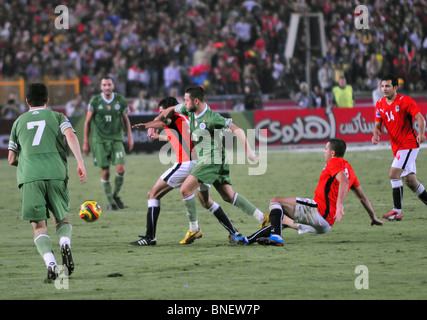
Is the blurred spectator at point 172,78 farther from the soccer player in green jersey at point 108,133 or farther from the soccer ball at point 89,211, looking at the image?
the soccer ball at point 89,211

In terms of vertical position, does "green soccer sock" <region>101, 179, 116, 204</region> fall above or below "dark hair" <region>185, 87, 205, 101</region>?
below

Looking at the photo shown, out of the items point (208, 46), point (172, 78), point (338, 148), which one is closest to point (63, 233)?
point (338, 148)

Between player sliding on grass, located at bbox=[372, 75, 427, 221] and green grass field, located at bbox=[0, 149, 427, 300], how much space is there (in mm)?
433

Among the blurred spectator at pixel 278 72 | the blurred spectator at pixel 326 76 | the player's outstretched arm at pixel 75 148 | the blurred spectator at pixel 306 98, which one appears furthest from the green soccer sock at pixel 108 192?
the blurred spectator at pixel 278 72

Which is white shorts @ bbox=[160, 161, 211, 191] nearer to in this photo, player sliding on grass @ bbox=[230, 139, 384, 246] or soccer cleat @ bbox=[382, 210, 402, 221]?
player sliding on grass @ bbox=[230, 139, 384, 246]

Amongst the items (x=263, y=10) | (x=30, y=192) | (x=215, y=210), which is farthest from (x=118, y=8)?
(x=30, y=192)

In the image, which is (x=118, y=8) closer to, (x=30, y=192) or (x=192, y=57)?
(x=192, y=57)

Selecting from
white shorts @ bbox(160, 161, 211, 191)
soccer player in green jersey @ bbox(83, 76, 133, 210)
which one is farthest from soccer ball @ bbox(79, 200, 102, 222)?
soccer player in green jersey @ bbox(83, 76, 133, 210)

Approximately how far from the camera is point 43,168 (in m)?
7.21

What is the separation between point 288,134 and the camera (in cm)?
2353

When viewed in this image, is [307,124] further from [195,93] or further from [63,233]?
[63,233]

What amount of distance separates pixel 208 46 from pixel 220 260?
1947 centimetres

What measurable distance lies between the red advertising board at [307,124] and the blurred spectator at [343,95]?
10.1 inches

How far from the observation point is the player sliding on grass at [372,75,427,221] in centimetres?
1109
